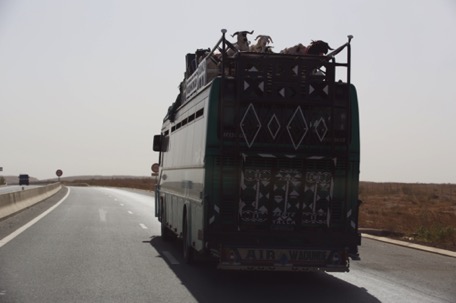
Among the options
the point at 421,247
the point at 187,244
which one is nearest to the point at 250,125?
the point at 187,244

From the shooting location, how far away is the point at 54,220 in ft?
69.1

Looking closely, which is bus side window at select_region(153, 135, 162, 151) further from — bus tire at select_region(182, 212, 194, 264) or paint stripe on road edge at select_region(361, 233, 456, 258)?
paint stripe on road edge at select_region(361, 233, 456, 258)

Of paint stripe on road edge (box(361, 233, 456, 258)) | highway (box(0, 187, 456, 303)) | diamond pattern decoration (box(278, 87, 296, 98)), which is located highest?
diamond pattern decoration (box(278, 87, 296, 98))

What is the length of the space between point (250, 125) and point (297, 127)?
2.39 ft

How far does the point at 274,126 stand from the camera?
30.3 ft

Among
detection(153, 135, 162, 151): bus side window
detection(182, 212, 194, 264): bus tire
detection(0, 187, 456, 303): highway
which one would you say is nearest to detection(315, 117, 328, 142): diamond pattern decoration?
detection(0, 187, 456, 303): highway

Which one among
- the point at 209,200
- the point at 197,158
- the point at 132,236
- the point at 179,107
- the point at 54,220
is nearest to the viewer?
the point at 209,200

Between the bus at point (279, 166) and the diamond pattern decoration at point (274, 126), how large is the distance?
0.02 metres

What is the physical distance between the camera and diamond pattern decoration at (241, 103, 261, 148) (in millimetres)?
9125

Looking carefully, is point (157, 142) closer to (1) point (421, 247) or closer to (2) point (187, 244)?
(2) point (187, 244)

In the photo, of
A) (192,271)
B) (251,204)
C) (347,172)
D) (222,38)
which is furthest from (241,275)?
(222,38)

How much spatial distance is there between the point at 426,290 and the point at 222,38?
4828 mm

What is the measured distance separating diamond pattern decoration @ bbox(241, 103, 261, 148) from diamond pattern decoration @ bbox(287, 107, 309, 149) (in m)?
0.51

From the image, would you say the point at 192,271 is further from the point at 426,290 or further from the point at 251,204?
the point at 426,290
